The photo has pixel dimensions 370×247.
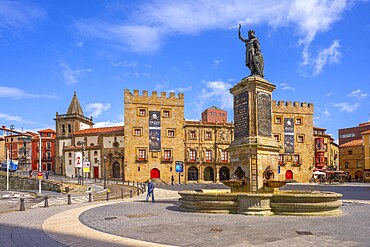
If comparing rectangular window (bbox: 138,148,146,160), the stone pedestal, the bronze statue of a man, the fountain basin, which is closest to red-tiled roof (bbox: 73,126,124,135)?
rectangular window (bbox: 138,148,146,160)

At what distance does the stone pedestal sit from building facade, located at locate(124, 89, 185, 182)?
132 feet

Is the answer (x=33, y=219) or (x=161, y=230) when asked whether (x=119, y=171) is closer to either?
(x=33, y=219)

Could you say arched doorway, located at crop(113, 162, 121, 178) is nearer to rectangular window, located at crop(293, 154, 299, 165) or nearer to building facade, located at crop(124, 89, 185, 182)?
building facade, located at crop(124, 89, 185, 182)

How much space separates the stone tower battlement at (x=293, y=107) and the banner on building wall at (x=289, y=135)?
1945 millimetres

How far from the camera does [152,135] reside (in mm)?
56875

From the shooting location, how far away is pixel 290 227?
36.1ft

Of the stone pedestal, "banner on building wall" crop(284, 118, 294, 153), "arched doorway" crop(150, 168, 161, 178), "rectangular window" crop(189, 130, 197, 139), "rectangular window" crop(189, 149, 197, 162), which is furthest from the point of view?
"banner on building wall" crop(284, 118, 294, 153)

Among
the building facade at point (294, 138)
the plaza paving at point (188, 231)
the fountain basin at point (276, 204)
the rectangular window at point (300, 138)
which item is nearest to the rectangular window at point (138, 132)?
the building facade at point (294, 138)

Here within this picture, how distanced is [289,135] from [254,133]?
49576 millimetres

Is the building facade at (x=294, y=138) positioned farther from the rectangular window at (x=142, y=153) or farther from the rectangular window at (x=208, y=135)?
the rectangular window at (x=142, y=153)

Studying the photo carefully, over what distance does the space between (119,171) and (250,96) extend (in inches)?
1787

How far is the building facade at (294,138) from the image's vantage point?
62.8 meters

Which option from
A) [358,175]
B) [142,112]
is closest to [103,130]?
[142,112]

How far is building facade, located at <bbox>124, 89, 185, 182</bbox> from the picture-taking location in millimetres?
56094
